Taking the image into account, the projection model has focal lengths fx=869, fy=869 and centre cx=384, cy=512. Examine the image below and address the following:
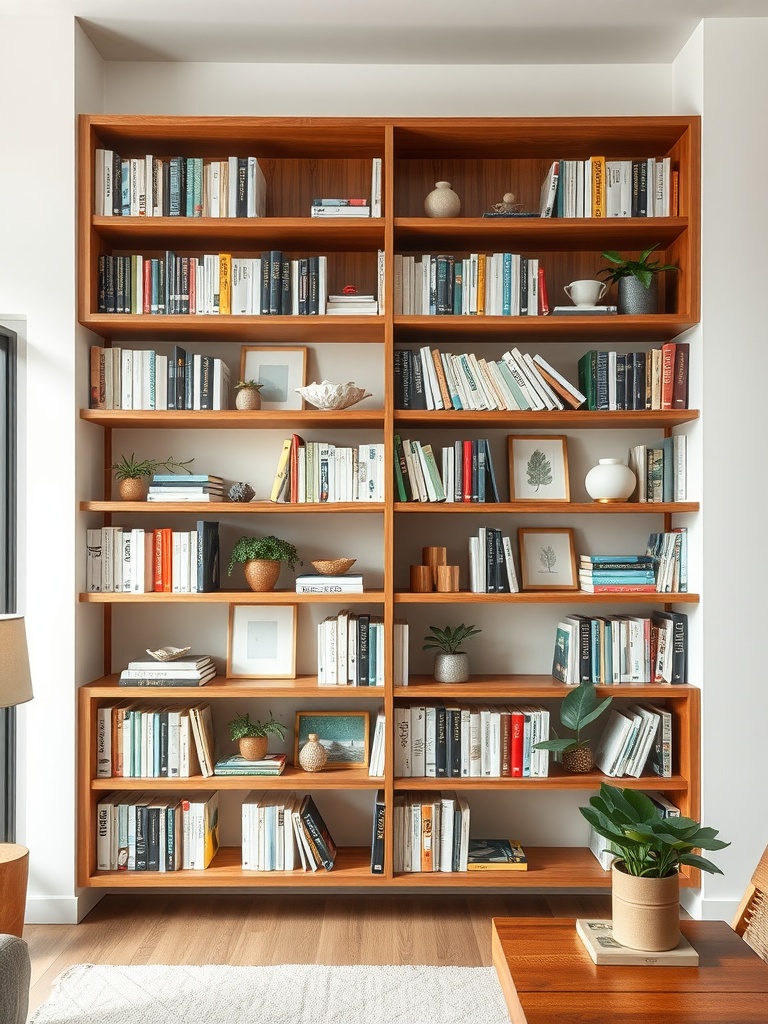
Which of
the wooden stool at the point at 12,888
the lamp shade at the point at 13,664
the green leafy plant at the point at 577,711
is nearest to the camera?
the lamp shade at the point at 13,664

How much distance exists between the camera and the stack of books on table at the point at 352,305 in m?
3.07

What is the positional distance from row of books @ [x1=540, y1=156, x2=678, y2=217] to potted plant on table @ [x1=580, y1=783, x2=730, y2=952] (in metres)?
2.15

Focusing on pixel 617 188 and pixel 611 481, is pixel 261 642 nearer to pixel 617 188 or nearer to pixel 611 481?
pixel 611 481

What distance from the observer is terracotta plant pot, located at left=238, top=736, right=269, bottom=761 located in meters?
3.05

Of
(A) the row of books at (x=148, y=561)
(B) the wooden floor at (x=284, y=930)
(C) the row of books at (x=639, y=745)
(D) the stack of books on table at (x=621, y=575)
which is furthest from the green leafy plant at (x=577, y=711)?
(A) the row of books at (x=148, y=561)

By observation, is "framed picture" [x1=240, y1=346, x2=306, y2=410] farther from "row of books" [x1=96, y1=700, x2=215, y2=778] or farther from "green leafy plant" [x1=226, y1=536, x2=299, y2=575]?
"row of books" [x1=96, y1=700, x2=215, y2=778]

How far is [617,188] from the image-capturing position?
3068mm

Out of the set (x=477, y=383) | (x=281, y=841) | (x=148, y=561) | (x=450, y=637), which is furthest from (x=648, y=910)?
(x=148, y=561)

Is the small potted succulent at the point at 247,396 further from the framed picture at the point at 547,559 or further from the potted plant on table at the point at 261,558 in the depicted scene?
the framed picture at the point at 547,559

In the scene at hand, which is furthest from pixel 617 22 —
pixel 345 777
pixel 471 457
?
pixel 345 777

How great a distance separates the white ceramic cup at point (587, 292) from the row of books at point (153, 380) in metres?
1.29

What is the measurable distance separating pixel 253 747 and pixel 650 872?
166cm

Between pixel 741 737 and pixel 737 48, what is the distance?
2361 mm

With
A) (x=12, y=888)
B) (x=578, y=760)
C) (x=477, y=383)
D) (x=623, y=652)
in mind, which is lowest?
(x=12, y=888)
